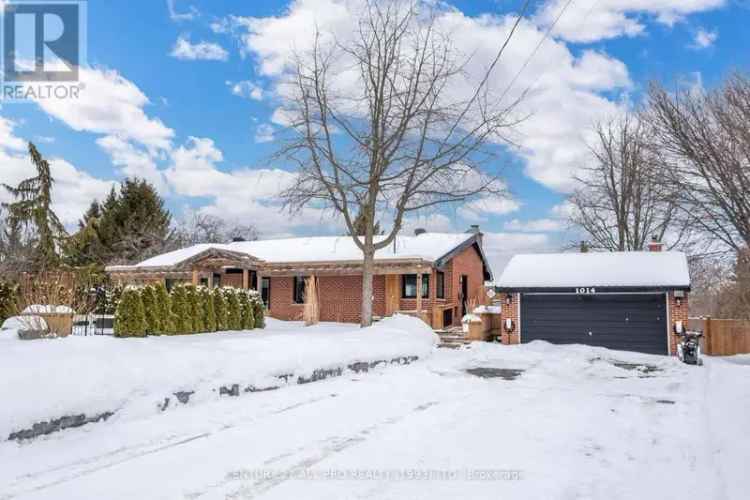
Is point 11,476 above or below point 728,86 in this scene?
below

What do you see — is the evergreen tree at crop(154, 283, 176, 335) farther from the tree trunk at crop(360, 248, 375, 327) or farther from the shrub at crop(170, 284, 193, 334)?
the tree trunk at crop(360, 248, 375, 327)

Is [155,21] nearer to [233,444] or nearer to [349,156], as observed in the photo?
[349,156]

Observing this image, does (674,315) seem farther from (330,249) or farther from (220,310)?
(330,249)

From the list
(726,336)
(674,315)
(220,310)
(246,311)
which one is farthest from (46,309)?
(726,336)

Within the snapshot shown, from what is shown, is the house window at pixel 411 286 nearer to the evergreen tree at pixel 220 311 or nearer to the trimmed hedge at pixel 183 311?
the trimmed hedge at pixel 183 311

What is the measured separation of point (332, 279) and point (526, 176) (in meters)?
10.4

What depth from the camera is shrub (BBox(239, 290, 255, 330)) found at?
1970 centimetres

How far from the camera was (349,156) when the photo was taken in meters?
18.5

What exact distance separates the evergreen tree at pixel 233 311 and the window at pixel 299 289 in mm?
7152

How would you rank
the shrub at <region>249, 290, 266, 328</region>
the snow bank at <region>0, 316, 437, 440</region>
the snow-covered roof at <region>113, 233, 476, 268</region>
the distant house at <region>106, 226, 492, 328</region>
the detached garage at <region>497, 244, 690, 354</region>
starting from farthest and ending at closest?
1. the snow-covered roof at <region>113, 233, 476, 268</region>
2. the distant house at <region>106, 226, 492, 328</region>
3. the shrub at <region>249, 290, 266, 328</region>
4. the detached garage at <region>497, 244, 690, 354</region>
5. the snow bank at <region>0, 316, 437, 440</region>

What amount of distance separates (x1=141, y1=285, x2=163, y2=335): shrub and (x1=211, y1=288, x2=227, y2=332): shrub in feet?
8.20

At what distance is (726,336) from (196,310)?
1798cm

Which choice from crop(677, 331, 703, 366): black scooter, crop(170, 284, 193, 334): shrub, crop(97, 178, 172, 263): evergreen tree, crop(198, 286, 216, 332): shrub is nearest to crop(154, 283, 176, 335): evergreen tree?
crop(170, 284, 193, 334): shrub

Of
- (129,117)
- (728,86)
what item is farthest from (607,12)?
(129,117)
